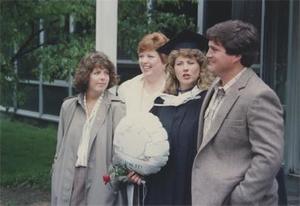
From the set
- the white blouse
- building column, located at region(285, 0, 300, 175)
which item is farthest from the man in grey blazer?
building column, located at region(285, 0, 300, 175)

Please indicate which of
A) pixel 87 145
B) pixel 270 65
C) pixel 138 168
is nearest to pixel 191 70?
pixel 138 168

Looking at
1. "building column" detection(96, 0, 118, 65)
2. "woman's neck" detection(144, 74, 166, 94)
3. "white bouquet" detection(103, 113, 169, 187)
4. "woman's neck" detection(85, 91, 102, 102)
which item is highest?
"building column" detection(96, 0, 118, 65)

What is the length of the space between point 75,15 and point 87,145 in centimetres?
339

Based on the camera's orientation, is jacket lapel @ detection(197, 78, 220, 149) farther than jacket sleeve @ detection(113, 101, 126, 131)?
No

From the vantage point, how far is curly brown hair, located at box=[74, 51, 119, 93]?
438 centimetres

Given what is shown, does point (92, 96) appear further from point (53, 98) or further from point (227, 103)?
point (53, 98)

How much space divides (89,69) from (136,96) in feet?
1.17

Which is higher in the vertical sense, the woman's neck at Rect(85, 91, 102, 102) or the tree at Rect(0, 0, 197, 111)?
the tree at Rect(0, 0, 197, 111)

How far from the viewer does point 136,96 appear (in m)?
4.38

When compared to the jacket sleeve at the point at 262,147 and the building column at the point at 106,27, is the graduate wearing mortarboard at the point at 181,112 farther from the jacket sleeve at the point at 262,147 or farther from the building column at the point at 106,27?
the building column at the point at 106,27

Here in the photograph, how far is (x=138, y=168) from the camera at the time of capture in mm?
3779

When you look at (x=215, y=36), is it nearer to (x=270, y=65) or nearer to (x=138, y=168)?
(x=138, y=168)

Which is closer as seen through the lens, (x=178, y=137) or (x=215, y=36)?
(x=215, y=36)

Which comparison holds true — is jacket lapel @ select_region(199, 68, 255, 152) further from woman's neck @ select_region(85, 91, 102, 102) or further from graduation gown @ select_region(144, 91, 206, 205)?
woman's neck @ select_region(85, 91, 102, 102)
